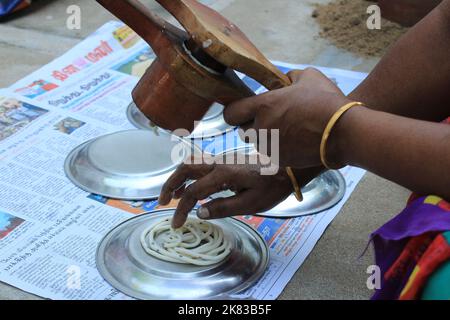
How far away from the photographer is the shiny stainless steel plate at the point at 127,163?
146 centimetres

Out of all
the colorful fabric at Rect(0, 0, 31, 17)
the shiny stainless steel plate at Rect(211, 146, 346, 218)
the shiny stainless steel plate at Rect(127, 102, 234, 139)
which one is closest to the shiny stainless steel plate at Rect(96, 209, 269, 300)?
the shiny stainless steel plate at Rect(211, 146, 346, 218)

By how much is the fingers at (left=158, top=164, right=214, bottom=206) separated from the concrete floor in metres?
0.26

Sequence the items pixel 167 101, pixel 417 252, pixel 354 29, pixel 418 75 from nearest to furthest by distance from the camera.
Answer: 1. pixel 417 252
2. pixel 167 101
3. pixel 418 75
4. pixel 354 29

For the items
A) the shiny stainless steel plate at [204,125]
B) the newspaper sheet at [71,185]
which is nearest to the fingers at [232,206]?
the newspaper sheet at [71,185]

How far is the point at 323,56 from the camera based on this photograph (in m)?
2.14

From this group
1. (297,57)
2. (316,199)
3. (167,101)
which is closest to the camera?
(167,101)

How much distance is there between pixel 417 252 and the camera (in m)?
0.90

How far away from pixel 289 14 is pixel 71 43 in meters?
0.81

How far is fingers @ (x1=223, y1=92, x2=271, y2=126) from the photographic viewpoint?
3.12 feet

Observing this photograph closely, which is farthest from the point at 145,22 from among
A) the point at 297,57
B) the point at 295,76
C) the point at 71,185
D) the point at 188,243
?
the point at 297,57

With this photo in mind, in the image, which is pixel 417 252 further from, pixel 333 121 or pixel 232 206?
pixel 232 206

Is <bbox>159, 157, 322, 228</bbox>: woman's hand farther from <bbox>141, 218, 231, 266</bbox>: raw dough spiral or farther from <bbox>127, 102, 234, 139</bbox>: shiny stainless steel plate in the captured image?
<bbox>127, 102, 234, 139</bbox>: shiny stainless steel plate

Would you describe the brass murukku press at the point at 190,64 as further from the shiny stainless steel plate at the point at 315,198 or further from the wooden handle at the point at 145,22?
the shiny stainless steel plate at the point at 315,198

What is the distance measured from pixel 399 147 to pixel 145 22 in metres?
0.40
